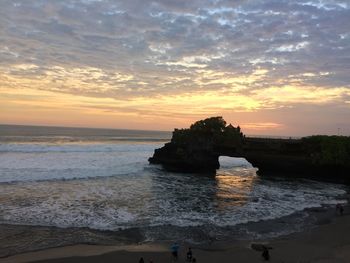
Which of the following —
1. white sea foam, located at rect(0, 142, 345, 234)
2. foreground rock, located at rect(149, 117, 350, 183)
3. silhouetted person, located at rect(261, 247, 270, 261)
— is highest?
foreground rock, located at rect(149, 117, 350, 183)

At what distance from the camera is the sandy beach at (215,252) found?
18375 millimetres

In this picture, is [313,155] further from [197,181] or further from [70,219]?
[70,219]

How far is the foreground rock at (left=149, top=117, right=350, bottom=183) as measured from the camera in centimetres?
4591

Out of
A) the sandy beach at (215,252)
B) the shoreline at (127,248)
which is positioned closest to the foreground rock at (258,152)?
the shoreline at (127,248)

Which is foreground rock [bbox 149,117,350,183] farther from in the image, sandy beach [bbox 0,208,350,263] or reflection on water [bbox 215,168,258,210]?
sandy beach [bbox 0,208,350,263]

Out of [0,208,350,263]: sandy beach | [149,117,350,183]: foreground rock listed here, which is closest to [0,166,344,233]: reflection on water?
[149,117,350,183]: foreground rock

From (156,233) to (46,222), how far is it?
677 centimetres

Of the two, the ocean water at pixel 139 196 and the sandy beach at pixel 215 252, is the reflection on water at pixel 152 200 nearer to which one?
the ocean water at pixel 139 196

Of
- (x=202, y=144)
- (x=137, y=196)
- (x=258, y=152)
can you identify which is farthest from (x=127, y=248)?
(x=258, y=152)

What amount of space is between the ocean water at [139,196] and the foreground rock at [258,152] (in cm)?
260

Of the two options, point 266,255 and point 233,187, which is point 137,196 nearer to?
point 233,187

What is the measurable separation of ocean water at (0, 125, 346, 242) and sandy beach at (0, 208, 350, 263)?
9.93 feet

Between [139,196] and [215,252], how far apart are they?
13705 millimetres

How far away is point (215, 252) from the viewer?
19.9 metres
